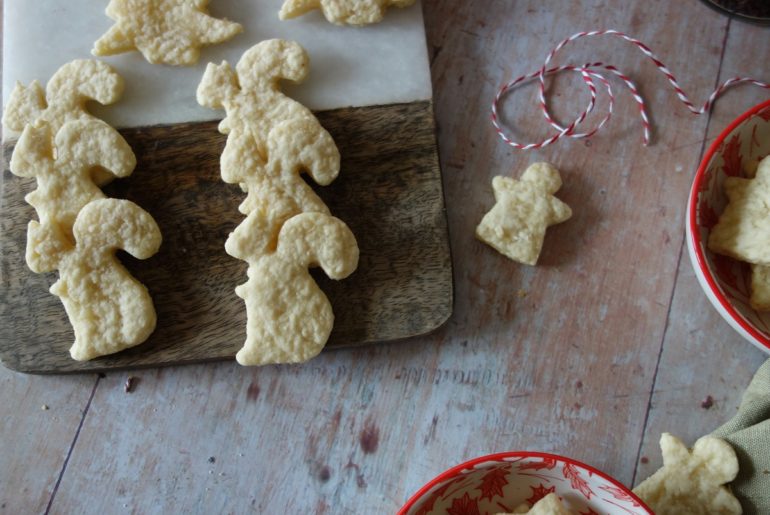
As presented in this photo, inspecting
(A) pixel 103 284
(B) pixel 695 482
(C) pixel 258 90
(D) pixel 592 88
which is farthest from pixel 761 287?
(A) pixel 103 284

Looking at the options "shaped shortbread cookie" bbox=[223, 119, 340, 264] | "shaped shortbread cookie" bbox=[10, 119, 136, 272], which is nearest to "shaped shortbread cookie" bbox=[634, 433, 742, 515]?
"shaped shortbread cookie" bbox=[223, 119, 340, 264]

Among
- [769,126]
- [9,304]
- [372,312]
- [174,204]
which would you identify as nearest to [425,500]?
[372,312]

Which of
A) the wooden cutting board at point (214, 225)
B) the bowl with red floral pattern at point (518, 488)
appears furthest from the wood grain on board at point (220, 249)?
the bowl with red floral pattern at point (518, 488)

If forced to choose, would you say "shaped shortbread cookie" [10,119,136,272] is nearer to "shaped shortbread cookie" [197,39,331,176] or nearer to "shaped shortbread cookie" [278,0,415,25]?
"shaped shortbread cookie" [197,39,331,176]

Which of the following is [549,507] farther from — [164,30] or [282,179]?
[164,30]

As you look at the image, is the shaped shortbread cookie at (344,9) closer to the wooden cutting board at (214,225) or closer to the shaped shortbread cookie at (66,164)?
the wooden cutting board at (214,225)

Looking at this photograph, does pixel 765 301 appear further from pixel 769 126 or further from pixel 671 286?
pixel 769 126
